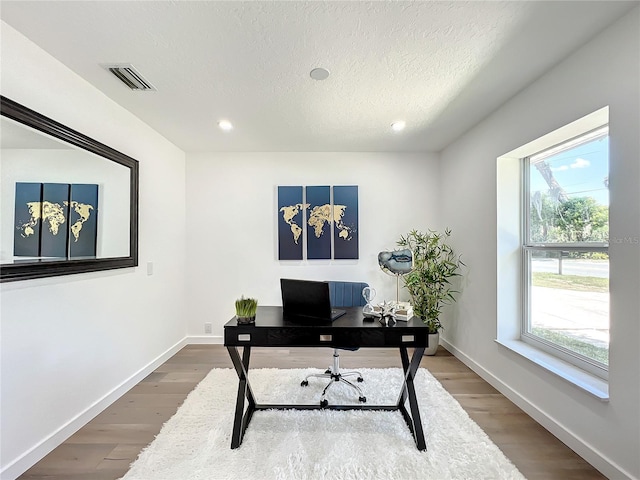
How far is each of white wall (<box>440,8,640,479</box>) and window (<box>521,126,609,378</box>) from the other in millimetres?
252

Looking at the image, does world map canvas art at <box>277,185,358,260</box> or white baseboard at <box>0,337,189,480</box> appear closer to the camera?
white baseboard at <box>0,337,189,480</box>

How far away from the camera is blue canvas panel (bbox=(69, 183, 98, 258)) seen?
2020mm

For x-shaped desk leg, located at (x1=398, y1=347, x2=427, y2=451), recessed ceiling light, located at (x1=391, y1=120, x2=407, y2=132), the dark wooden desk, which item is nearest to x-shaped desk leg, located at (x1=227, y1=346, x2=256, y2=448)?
the dark wooden desk

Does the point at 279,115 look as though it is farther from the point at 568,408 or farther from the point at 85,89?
the point at 568,408

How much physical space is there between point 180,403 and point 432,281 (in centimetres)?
268

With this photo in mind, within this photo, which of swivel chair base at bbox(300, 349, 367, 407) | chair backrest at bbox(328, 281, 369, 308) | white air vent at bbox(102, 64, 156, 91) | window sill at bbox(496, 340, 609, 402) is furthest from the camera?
chair backrest at bbox(328, 281, 369, 308)

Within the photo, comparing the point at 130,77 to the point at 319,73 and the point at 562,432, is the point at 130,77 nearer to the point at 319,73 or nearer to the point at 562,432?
the point at 319,73

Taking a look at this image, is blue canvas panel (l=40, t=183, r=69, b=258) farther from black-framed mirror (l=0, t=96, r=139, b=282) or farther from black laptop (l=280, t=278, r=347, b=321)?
black laptop (l=280, t=278, r=347, b=321)

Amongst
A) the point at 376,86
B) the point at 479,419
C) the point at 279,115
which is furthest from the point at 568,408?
the point at 279,115

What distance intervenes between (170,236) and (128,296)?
0.97m

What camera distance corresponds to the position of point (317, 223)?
12.4 feet

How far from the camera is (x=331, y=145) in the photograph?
3.55 m

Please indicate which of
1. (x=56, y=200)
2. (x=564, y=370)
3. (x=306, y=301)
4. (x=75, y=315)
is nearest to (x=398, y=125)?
(x=306, y=301)

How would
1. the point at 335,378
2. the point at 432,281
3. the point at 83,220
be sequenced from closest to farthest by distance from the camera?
1. the point at 83,220
2. the point at 335,378
3. the point at 432,281
